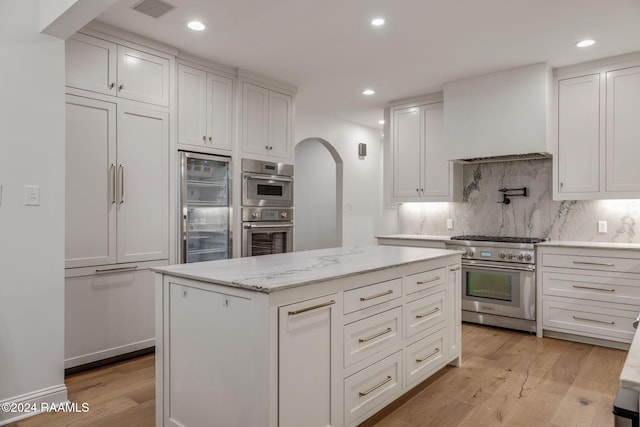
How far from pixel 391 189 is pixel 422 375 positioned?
9.75 ft

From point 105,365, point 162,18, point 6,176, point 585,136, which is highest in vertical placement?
point 162,18

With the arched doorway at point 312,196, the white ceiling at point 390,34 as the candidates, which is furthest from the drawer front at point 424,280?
the arched doorway at point 312,196

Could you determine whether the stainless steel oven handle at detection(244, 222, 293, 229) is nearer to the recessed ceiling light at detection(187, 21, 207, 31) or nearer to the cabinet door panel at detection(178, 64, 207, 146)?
the cabinet door panel at detection(178, 64, 207, 146)

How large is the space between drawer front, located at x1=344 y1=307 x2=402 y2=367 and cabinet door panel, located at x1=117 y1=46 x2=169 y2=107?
2.51m

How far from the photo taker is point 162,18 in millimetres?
2982

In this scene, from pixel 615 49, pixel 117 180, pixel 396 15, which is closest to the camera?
pixel 396 15

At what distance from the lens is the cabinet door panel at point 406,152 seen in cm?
501

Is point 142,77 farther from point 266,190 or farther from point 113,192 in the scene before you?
point 266,190

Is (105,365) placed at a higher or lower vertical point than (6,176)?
lower

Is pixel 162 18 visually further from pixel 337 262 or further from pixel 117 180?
pixel 337 262

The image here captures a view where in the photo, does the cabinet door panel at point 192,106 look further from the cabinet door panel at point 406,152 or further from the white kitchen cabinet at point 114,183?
the cabinet door panel at point 406,152

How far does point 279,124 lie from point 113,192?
1.97 meters

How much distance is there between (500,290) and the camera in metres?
4.09

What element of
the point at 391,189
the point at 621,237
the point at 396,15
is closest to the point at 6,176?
the point at 396,15
